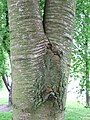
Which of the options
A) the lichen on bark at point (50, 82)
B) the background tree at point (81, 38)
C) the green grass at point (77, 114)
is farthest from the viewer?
the green grass at point (77, 114)

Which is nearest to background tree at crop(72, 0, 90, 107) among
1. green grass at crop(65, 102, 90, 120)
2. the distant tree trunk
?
green grass at crop(65, 102, 90, 120)

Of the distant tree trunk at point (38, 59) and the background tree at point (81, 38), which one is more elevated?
the distant tree trunk at point (38, 59)

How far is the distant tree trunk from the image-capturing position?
Answer: 239 centimetres

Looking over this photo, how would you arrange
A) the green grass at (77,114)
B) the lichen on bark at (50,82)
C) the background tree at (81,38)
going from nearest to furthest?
the lichen on bark at (50,82), the background tree at (81,38), the green grass at (77,114)

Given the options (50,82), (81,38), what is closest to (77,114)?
(81,38)

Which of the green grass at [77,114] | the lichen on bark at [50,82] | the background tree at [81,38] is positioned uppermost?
the lichen on bark at [50,82]

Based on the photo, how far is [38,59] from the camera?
2.41 metres

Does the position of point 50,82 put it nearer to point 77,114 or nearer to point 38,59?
point 38,59

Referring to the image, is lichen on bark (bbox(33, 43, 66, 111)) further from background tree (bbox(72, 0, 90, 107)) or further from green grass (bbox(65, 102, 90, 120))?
green grass (bbox(65, 102, 90, 120))

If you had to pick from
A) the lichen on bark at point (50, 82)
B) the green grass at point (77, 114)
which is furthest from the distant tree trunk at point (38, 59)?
the green grass at point (77, 114)

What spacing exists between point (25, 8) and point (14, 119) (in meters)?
0.91

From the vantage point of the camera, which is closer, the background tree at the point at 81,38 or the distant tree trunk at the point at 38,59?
the distant tree trunk at the point at 38,59

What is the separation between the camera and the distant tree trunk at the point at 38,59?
7.84ft

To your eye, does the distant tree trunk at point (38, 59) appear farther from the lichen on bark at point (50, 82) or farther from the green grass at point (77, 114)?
the green grass at point (77, 114)
